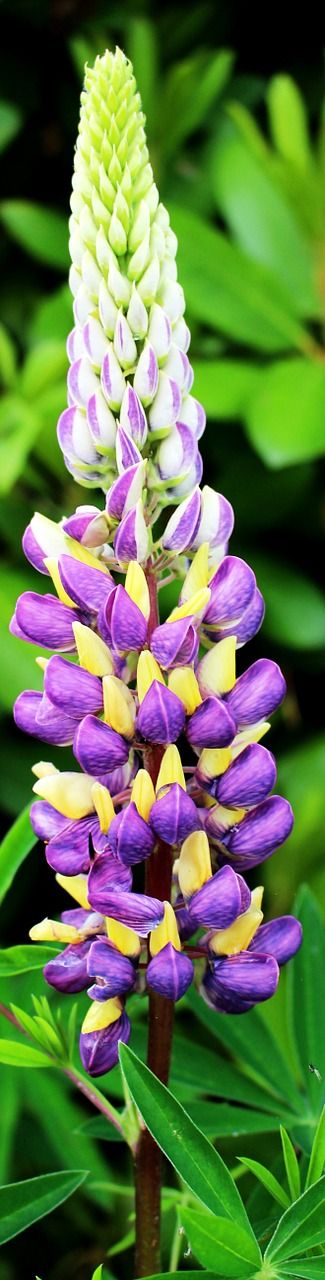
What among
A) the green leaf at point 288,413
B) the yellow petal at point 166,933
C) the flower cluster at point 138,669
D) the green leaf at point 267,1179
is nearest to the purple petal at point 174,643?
the flower cluster at point 138,669

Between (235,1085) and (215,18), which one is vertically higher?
(215,18)

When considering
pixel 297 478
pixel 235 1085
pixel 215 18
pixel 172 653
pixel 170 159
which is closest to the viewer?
pixel 172 653

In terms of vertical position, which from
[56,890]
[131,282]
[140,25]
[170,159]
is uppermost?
[140,25]

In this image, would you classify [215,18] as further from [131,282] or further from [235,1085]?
[235,1085]

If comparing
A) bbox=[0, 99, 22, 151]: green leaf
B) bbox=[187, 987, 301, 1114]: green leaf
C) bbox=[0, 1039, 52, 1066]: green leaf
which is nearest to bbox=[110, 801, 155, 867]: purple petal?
bbox=[0, 1039, 52, 1066]: green leaf

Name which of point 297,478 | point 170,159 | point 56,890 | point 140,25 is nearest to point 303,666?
point 297,478

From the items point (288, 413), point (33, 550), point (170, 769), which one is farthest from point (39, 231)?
point (170, 769)

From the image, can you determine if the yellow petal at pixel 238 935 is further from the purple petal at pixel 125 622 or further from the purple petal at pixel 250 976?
the purple petal at pixel 125 622
